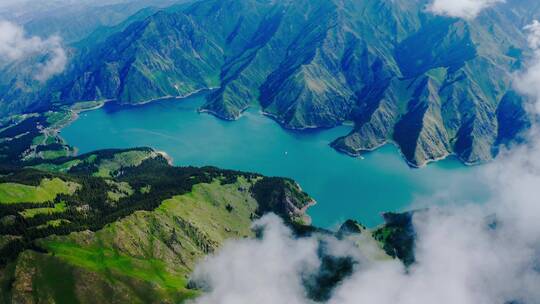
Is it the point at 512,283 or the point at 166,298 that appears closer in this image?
the point at 166,298

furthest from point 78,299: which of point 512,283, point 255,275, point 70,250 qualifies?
point 512,283

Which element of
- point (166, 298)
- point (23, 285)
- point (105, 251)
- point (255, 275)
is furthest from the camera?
point (255, 275)

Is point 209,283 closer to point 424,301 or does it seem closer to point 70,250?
point 70,250

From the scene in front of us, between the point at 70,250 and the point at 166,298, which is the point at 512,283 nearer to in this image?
the point at 166,298

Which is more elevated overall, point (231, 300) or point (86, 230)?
point (86, 230)

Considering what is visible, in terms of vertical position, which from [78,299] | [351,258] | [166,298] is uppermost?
[78,299]

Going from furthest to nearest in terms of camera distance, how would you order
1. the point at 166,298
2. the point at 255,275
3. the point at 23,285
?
the point at 255,275 → the point at 166,298 → the point at 23,285

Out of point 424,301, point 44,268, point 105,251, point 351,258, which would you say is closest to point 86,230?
point 105,251

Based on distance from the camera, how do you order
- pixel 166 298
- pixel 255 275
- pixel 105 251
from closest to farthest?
pixel 166 298
pixel 105 251
pixel 255 275

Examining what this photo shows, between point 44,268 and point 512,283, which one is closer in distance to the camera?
point 44,268
